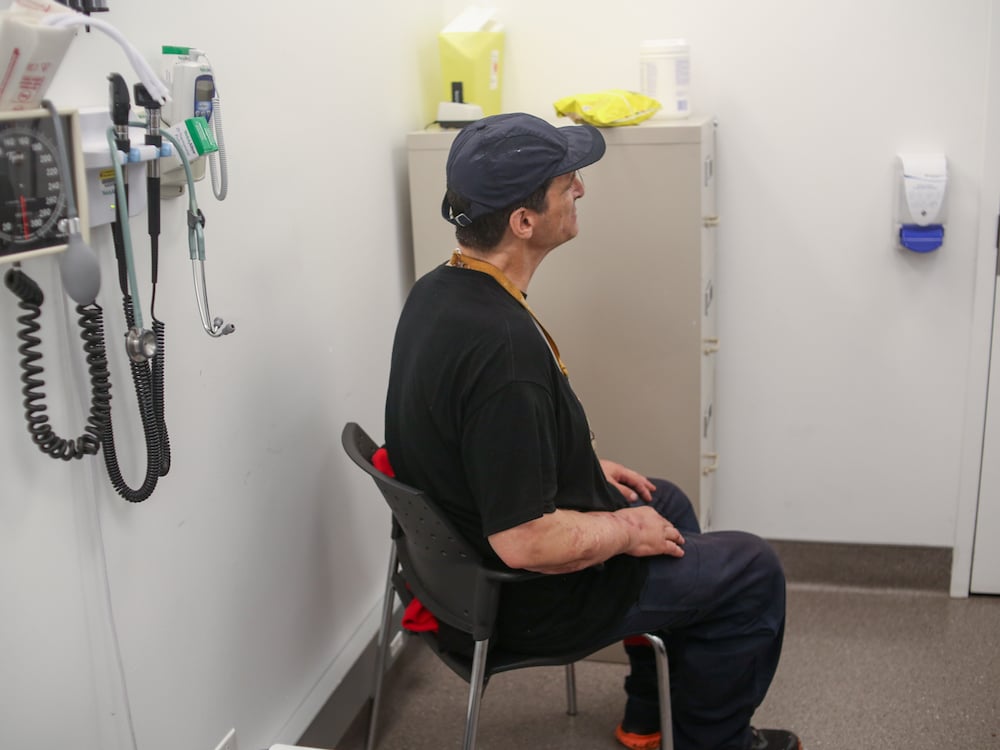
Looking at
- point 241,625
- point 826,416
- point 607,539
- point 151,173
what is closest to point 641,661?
point 607,539

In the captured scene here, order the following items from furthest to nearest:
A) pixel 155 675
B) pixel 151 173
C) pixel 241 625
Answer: pixel 241 625 < pixel 155 675 < pixel 151 173

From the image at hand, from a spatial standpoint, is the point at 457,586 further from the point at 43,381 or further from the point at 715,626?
the point at 43,381

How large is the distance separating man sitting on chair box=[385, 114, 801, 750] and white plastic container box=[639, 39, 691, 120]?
74 centimetres

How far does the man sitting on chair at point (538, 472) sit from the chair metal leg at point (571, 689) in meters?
0.35

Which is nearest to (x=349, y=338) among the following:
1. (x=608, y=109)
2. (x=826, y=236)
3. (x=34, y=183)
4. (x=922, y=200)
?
(x=608, y=109)

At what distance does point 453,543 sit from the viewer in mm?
1684

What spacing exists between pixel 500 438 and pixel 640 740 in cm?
98

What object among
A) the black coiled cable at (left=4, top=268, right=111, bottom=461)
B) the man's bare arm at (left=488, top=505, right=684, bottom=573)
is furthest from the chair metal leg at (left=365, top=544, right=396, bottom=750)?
the black coiled cable at (left=4, top=268, right=111, bottom=461)

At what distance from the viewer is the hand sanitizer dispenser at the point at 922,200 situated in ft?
8.29

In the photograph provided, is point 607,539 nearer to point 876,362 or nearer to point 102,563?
point 102,563

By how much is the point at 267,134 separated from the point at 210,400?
502mm

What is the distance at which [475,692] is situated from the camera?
5.56 ft

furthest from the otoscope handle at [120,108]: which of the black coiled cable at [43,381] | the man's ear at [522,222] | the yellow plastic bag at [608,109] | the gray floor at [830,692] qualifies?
the gray floor at [830,692]

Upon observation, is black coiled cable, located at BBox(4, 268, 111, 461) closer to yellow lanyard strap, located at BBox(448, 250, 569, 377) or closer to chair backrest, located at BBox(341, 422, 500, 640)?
chair backrest, located at BBox(341, 422, 500, 640)
